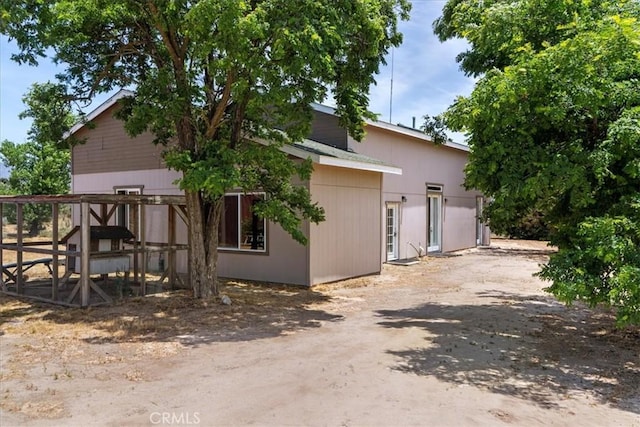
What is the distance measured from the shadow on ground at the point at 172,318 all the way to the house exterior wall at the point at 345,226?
1.56m

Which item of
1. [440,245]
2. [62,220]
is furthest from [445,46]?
[62,220]

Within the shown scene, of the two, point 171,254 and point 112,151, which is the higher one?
point 112,151

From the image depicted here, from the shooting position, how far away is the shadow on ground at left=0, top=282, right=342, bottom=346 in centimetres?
680

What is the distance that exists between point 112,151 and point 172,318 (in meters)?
8.32

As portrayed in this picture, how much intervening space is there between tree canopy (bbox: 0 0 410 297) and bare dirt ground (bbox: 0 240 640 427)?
1.93 m

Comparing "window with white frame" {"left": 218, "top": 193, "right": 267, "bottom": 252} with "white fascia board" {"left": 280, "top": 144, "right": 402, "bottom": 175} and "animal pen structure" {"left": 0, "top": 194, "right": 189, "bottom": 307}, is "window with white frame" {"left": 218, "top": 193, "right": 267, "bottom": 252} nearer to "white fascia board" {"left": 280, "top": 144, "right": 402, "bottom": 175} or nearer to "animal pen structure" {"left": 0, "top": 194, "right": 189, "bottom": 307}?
"white fascia board" {"left": 280, "top": 144, "right": 402, "bottom": 175}

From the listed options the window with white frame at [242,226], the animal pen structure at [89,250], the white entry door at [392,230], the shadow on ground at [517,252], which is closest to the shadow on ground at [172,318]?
the animal pen structure at [89,250]

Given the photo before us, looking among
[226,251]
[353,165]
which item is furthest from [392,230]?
[226,251]

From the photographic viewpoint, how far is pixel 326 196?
11.1 meters

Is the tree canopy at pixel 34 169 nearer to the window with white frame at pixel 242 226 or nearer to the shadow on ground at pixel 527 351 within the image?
the window with white frame at pixel 242 226

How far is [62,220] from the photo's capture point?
23.7 meters

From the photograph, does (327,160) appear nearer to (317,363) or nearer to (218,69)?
(218,69)

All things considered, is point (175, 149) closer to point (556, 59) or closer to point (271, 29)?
point (271, 29)

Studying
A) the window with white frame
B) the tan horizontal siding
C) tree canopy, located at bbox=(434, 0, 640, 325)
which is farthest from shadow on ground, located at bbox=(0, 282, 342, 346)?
the tan horizontal siding
